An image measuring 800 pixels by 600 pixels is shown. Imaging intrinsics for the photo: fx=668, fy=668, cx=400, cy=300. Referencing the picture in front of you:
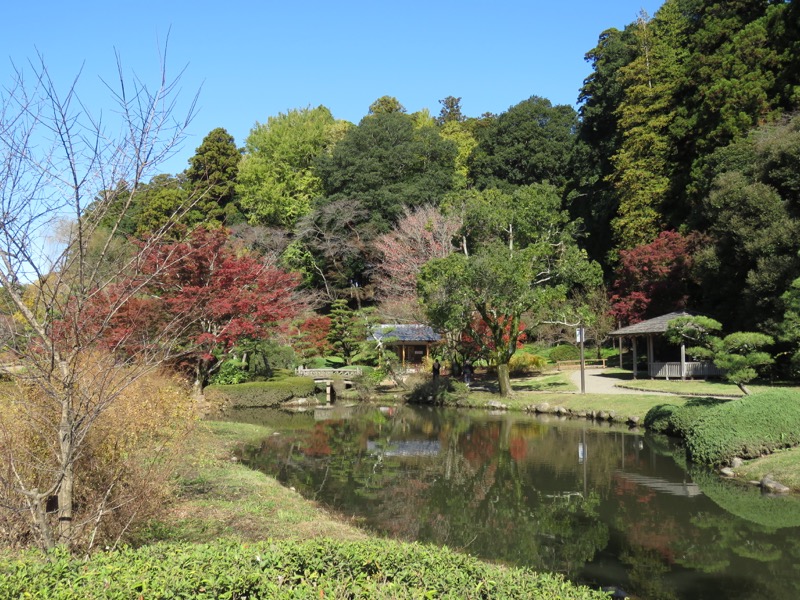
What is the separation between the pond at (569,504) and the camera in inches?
281

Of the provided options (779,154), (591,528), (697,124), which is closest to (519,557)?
(591,528)

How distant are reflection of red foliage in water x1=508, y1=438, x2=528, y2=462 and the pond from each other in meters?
0.04

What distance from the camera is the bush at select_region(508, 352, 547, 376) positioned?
105 ft

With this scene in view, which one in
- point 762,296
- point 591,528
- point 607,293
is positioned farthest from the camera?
point 607,293

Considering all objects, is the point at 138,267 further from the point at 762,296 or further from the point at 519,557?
the point at 762,296

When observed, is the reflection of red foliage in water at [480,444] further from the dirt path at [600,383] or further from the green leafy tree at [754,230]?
the green leafy tree at [754,230]

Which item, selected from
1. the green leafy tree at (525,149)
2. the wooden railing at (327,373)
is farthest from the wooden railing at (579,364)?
the green leafy tree at (525,149)

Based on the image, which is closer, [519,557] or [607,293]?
[519,557]

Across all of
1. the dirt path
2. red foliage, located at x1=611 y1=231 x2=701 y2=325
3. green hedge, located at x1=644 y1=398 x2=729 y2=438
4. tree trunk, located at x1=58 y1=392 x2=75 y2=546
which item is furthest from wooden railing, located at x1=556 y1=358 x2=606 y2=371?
tree trunk, located at x1=58 y1=392 x2=75 y2=546

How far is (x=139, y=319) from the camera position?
17906 millimetres

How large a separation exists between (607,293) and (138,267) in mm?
31990

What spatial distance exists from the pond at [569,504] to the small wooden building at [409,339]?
15.5 metres

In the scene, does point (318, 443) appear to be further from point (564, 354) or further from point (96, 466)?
point (564, 354)

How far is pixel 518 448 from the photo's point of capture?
1512 centimetres
